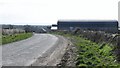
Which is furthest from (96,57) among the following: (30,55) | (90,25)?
(90,25)

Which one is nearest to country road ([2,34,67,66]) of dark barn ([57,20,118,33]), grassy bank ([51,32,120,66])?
grassy bank ([51,32,120,66])

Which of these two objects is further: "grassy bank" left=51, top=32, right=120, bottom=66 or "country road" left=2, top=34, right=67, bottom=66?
"country road" left=2, top=34, right=67, bottom=66

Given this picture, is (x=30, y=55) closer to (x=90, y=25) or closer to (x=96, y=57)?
(x=96, y=57)

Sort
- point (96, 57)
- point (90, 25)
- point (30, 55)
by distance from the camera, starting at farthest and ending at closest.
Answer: point (90, 25)
point (30, 55)
point (96, 57)

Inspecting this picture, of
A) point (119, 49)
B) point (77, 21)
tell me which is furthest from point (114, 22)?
point (119, 49)

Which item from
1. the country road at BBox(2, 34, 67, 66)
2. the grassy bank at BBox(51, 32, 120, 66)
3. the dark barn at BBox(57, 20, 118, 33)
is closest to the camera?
the grassy bank at BBox(51, 32, 120, 66)

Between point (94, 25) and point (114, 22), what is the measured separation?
938 cm

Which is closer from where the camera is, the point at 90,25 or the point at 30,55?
the point at 30,55

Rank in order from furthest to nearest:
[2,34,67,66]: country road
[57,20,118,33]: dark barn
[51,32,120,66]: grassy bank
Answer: [57,20,118,33]: dark barn, [2,34,67,66]: country road, [51,32,120,66]: grassy bank

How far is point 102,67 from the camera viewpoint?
1532 centimetres

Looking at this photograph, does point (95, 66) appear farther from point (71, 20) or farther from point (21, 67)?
point (71, 20)

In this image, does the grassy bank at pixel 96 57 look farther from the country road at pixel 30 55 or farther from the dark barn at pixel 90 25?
the dark barn at pixel 90 25

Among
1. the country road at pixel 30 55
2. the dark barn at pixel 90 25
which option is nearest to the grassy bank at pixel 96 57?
the country road at pixel 30 55

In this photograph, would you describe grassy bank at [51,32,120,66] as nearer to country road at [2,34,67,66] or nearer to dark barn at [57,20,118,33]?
country road at [2,34,67,66]
